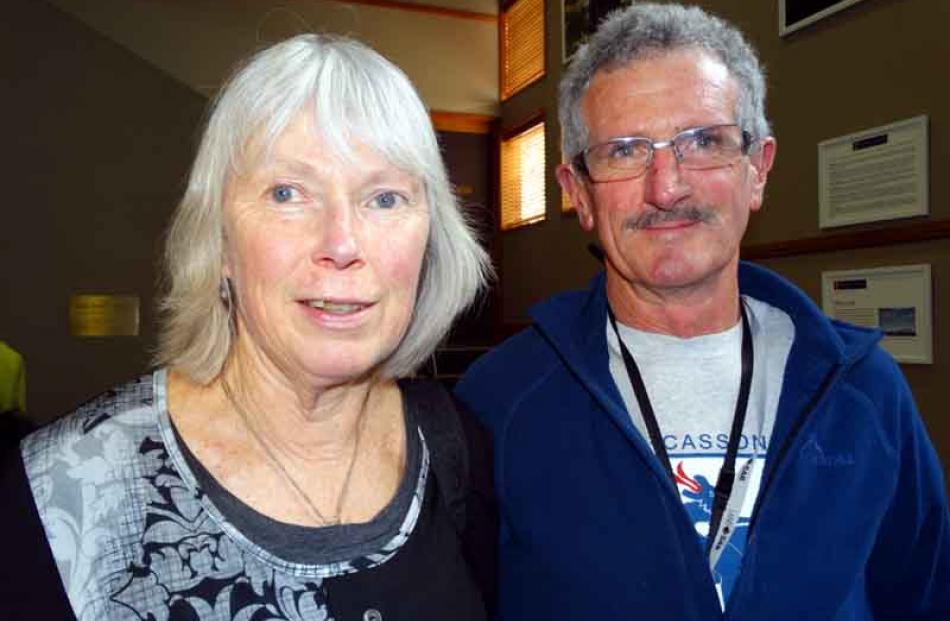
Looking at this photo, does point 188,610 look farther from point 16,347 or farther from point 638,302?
point 16,347

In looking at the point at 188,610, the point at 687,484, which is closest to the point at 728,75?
the point at 687,484

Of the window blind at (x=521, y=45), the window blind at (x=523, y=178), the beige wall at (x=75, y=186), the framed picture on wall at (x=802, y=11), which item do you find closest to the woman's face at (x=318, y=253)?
the framed picture on wall at (x=802, y=11)

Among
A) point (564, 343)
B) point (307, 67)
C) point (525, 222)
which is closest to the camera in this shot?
point (307, 67)

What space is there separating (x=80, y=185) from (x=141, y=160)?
16.2 inches

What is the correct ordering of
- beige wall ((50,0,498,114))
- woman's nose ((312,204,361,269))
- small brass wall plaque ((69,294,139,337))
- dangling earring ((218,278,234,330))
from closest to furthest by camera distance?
1. woman's nose ((312,204,361,269))
2. dangling earring ((218,278,234,330))
3. small brass wall plaque ((69,294,139,337))
4. beige wall ((50,0,498,114))

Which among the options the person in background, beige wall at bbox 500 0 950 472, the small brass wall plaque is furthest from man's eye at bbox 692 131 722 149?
the small brass wall plaque

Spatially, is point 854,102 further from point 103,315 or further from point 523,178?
point 103,315

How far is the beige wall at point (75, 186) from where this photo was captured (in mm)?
4293

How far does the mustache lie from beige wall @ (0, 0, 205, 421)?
3.39 metres

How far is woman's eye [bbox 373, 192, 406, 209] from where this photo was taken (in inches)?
47.1

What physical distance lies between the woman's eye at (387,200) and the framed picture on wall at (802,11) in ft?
8.20

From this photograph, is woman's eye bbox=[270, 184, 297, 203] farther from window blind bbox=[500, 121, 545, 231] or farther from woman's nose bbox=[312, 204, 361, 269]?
window blind bbox=[500, 121, 545, 231]

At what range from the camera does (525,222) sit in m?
6.00

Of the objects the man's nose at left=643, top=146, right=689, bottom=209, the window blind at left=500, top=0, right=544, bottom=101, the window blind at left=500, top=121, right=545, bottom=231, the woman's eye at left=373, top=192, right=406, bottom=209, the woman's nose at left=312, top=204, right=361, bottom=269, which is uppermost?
the window blind at left=500, top=0, right=544, bottom=101
